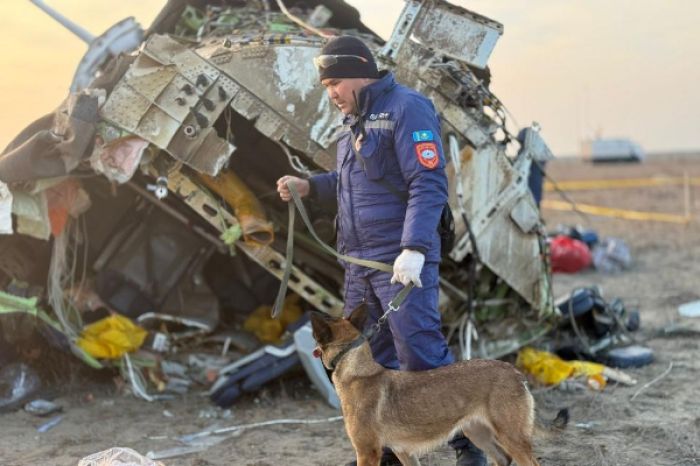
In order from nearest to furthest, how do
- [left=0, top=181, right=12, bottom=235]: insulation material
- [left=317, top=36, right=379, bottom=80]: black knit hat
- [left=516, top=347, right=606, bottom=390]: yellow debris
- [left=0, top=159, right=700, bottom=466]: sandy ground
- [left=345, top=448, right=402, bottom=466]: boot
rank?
[left=317, top=36, right=379, bottom=80]: black knit hat, [left=345, top=448, right=402, bottom=466]: boot, [left=0, top=159, right=700, bottom=466]: sandy ground, [left=0, top=181, right=12, bottom=235]: insulation material, [left=516, top=347, right=606, bottom=390]: yellow debris

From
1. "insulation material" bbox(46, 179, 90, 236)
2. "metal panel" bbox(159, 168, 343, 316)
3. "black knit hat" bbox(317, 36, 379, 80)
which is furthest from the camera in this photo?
"insulation material" bbox(46, 179, 90, 236)

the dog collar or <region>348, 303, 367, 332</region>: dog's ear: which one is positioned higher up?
<region>348, 303, 367, 332</region>: dog's ear

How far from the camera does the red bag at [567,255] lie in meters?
12.2

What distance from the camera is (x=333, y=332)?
3855 mm

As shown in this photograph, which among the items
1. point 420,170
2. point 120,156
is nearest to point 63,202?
point 120,156

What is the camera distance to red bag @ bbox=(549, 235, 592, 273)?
40.1 ft

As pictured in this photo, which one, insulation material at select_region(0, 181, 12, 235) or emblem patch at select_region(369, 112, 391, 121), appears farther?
insulation material at select_region(0, 181, 12, 235)

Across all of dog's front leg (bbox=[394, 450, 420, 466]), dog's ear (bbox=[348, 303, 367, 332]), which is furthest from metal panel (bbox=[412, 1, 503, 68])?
dog's front leg (bbox=[394, 450, 420, 466])

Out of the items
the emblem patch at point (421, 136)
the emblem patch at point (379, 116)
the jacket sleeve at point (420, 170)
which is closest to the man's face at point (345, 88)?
the emblem patch at point (379, 116)

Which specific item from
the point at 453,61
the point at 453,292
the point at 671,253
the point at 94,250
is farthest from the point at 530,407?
the point at 671,253

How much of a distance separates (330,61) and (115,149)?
7.73 feet

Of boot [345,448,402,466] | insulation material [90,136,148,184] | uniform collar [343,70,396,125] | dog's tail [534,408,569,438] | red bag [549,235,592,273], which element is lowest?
red bag [549,235,592,273]

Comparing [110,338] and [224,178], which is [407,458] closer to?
[224,178]

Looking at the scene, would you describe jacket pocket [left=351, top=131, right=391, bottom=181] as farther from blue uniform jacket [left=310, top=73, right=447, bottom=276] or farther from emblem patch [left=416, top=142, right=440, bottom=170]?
emblem patch [left=416, top=142, right=440, bottom=170]
